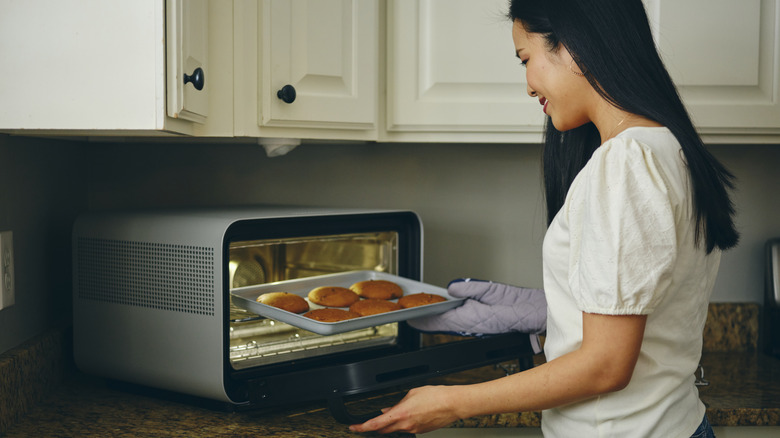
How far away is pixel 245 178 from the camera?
157 cm

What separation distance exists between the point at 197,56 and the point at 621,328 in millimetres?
711

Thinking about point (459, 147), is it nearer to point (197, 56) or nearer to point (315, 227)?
point (315, 227)

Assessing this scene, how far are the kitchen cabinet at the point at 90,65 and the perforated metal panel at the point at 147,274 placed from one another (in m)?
0.25

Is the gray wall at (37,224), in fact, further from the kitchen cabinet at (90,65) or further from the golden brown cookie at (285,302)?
the golden brown cookie at (285,302)

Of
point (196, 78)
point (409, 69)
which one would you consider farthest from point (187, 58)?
point (409, 69)

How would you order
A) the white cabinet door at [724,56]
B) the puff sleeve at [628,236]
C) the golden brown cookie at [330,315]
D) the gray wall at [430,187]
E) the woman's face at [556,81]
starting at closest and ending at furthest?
the puff sleeve at [628,236] < the woman's face at [556,81] < the golden brown cookie at [330,315] < the white cabinet door at [724,56] < the gray wall at [430,187]

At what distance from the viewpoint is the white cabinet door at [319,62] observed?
1154mm

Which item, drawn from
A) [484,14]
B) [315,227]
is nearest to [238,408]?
[315,227]

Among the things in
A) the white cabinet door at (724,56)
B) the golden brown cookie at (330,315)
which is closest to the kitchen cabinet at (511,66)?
the white cabinet door at (724,56)

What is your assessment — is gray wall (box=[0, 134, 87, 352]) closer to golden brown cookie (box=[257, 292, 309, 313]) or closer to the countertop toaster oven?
the countertop toaster oven

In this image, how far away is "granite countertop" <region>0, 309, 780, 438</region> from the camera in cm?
102

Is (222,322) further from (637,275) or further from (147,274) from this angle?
(637,275)

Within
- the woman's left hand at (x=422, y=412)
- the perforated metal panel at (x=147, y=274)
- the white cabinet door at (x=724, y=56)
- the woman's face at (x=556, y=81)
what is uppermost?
the white cabinet door at (x=724, y=56)

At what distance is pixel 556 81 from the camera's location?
806 millimetres
